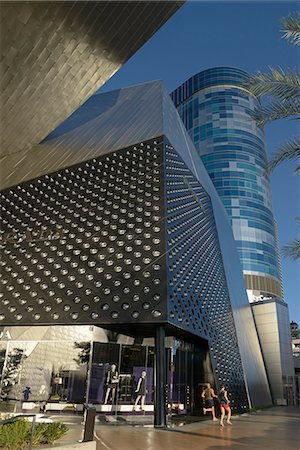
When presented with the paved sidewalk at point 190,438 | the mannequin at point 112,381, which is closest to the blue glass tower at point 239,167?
the mannequin at point 112,381

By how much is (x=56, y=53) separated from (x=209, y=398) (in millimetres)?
16428

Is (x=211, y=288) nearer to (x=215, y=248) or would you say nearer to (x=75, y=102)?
(x=215, y=248)

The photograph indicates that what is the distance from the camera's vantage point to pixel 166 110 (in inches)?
891

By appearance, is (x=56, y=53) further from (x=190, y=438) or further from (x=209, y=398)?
(x=209, y=398)

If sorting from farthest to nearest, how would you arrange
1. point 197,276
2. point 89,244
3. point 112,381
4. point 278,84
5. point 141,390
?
point 197,276, point 89,244, point 141,390, point 112,381, point 278,84

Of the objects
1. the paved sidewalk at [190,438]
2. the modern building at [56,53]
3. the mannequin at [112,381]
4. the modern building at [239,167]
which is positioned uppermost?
the modern building at [239,167]

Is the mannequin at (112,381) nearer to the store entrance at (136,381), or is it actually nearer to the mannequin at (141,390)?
the store entrance at (136,381)

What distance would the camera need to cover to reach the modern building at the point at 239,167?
71625 mm

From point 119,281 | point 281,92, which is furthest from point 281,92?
point 119,281

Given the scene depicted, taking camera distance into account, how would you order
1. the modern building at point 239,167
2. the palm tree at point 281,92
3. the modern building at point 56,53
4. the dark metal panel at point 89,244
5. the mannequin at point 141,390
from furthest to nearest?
the modern building at point 239,167
the modern building at point 56,53
the mannequin at point 141,390
the dark metal panel at point 89,244
the palm tree at point 281,92

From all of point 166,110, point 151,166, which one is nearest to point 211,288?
point 151,166

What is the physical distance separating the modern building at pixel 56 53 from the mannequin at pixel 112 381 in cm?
1206

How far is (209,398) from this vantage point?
50.3 ft

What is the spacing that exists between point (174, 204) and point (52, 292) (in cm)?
683
